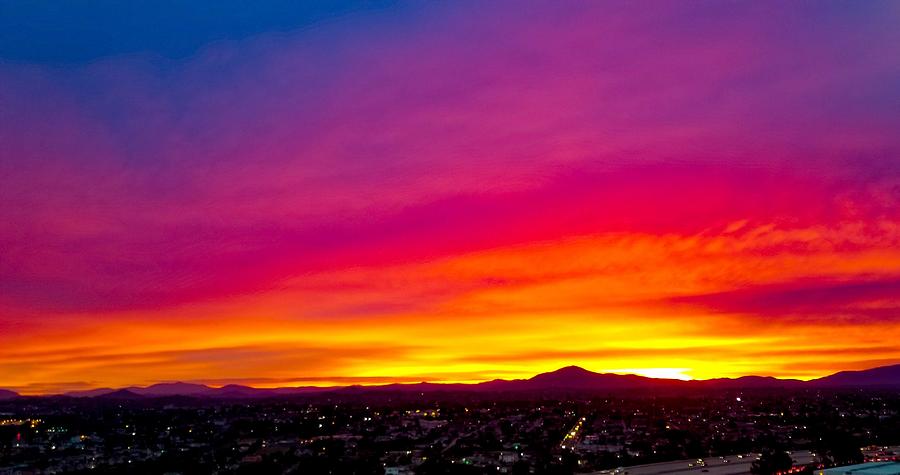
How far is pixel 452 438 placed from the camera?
98500 mm

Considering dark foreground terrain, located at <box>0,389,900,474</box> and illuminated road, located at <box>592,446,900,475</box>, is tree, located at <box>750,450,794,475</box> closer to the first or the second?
dark foreground terrain, located at <box>0,389,900,474</box>

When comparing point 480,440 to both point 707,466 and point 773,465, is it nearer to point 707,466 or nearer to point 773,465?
point 707,466

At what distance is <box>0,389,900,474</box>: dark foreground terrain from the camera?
70.1m

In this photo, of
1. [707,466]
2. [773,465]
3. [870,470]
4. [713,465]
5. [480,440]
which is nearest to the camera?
[870,470]

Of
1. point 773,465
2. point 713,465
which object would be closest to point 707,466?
point 713,465

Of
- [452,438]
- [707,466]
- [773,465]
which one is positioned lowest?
[707,466]

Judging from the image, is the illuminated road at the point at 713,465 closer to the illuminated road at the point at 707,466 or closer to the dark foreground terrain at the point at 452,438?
the illuminated road at the point at 707,466

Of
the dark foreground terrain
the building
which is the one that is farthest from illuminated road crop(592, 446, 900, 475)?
the building

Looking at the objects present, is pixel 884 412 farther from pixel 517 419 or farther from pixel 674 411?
pixel 517 419

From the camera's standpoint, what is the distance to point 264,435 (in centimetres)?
10712

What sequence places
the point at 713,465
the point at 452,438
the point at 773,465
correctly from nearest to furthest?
the point at 773,465 < the point at 713,465 < the point at 452,438

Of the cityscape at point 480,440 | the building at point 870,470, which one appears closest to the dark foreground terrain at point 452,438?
the cityscape at point 480,440

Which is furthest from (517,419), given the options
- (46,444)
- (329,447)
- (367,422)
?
(46,444)

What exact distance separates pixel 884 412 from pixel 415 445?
78208 millimetres
